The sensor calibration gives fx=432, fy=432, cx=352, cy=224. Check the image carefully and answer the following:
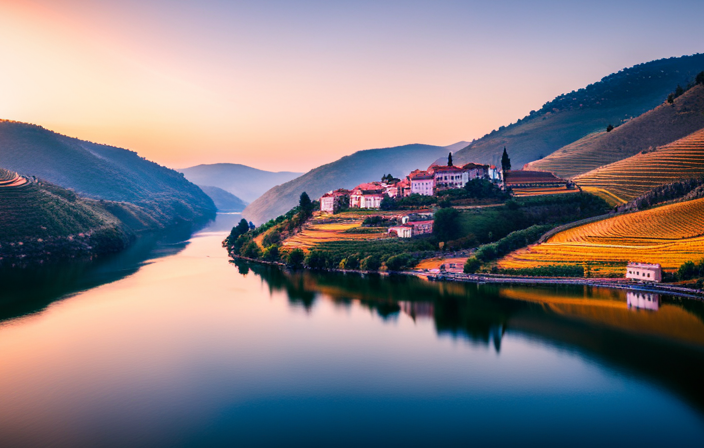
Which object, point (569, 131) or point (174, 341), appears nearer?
point (174, 341)

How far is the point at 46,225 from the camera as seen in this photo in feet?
185

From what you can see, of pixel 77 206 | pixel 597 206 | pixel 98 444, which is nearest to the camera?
pixel 98 444

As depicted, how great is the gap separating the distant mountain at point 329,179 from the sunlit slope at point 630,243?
99.3 meters

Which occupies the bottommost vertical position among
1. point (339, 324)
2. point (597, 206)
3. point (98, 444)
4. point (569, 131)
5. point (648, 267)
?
point (98, 444)

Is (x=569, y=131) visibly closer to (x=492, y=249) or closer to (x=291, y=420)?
(x=492, y=249)

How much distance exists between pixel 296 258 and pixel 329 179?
112 metres

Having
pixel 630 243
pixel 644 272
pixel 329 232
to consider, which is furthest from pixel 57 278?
pixel 630 243

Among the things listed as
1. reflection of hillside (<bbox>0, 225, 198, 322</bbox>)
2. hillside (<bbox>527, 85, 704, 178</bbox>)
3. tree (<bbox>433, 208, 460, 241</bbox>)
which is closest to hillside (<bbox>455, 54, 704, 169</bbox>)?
hillside (<bbox>527, 85, 704, 178</bbox>)

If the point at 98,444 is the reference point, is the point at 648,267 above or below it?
above

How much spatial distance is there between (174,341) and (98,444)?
10929 millimetres

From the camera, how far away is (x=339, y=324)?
27.8m

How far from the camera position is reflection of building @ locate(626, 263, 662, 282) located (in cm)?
3169

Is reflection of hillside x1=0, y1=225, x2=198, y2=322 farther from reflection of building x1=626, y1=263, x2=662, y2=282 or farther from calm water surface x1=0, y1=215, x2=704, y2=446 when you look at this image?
reflection of building x1=626, y1=263, x2=662, y2=282

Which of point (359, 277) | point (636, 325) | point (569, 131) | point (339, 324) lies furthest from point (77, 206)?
point (569, 131)
